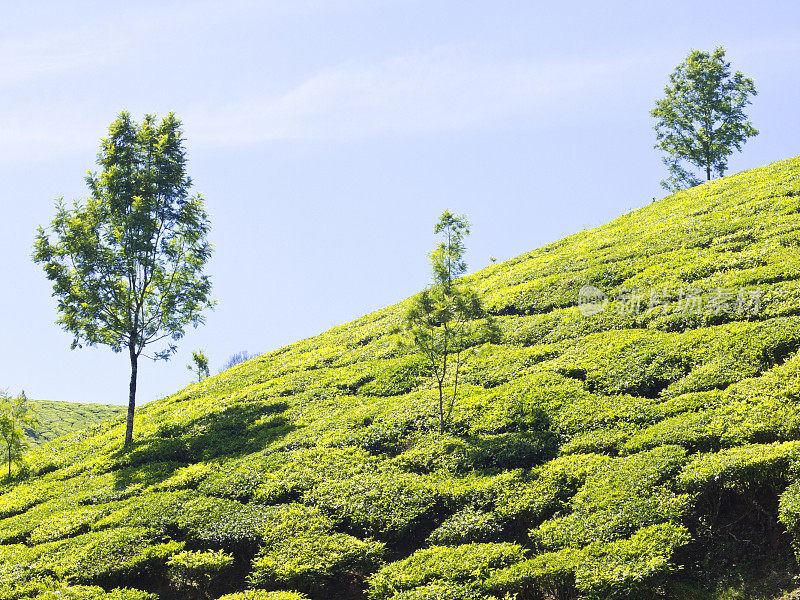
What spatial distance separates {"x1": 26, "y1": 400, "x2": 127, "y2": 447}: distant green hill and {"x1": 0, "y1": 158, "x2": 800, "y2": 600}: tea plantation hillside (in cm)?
2926

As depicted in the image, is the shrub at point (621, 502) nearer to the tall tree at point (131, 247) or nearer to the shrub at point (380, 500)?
the shrub at point (380, 500)

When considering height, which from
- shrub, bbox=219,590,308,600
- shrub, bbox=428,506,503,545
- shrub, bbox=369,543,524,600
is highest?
shrub, bbox=428,506,503,545

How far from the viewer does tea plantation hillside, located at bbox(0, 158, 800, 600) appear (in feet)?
40.5

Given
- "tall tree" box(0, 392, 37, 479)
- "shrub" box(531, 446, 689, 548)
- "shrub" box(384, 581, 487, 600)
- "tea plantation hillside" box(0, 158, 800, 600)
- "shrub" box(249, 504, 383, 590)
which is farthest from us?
"tall tree" box(0, 392, 37, 479)

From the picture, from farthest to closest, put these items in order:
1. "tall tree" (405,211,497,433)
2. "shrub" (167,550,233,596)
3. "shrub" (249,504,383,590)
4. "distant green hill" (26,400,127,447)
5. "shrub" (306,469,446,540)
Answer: "distant green hill" (26,400,127,447), "tall tree" (405,211,497,433), "shrub" (306,469,446,540), "shrub" (167,550,233,596), "shrub" (249,504,383,590)

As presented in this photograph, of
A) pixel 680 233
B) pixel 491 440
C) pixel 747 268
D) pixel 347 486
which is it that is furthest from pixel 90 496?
pixel 680 233

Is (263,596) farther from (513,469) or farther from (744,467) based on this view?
(744,467)

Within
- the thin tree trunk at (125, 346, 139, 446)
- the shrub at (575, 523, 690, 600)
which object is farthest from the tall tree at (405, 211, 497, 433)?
the thin tree trunk at (125, 346, 139, 446)

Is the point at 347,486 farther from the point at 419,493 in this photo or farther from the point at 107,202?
the point at 107,202

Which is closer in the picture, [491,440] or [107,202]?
[491,440]

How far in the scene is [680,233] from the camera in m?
28.1

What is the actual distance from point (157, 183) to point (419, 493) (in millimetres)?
21146

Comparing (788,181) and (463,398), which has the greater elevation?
(788,181)

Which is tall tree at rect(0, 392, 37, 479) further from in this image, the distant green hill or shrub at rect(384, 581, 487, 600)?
the distant green hill
